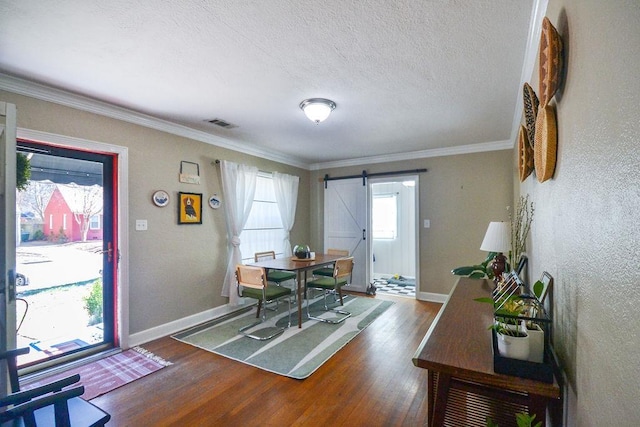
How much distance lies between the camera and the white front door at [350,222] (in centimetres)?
555

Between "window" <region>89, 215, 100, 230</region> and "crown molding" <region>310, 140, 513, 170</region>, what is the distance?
12.5ft

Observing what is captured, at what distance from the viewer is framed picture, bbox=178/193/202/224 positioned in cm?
365

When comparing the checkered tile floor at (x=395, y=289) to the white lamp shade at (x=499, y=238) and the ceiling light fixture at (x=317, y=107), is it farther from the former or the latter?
the ceiling light fixture at (x=317, y=107)

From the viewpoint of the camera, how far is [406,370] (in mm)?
2645

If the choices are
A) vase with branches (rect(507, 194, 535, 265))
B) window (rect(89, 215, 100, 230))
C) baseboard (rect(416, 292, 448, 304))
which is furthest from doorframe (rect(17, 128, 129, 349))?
baseboard (rect(416, 292, 448, 304))

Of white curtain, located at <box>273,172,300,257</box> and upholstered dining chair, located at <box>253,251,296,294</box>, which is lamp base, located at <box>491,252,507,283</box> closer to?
upholstered dining chair, located at <box>253,251,296,294</box>

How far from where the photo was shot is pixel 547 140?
1.32 meters

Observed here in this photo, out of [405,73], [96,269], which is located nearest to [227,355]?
[96,269]

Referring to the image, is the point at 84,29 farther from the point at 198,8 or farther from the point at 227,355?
the point at 227,355

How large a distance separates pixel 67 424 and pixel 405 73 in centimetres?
281

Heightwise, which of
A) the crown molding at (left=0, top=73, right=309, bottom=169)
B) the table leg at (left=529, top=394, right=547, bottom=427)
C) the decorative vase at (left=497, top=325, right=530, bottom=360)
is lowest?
the table leg at (left=529, top=394, right=547, bottom=427)

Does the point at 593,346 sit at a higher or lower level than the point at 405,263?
higher

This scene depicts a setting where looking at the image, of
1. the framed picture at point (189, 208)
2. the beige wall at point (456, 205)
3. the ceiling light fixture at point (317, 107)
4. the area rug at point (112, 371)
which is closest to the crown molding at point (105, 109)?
the framed picture at point (189, 208)

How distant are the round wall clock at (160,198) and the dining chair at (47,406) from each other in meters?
2.01
